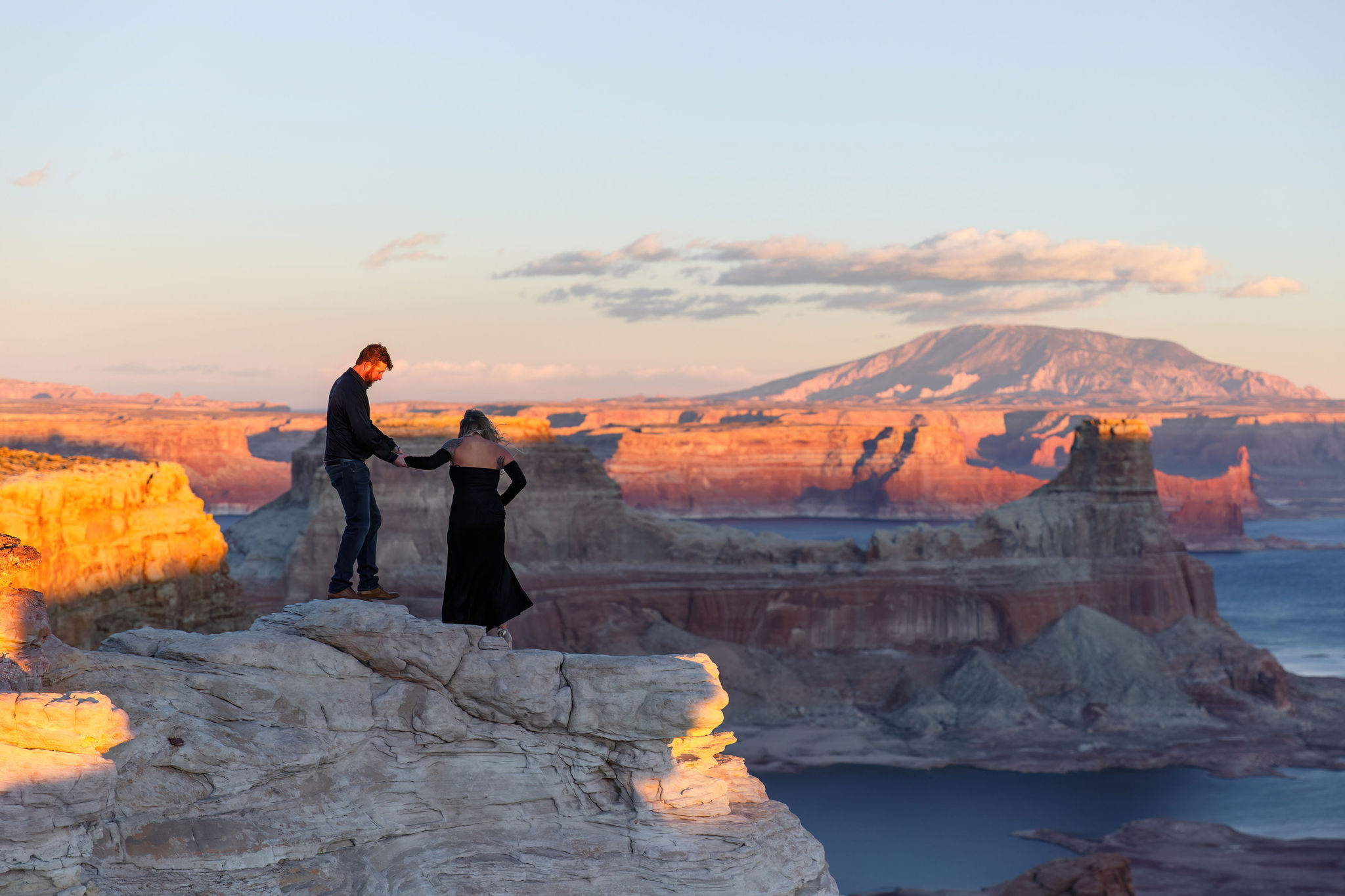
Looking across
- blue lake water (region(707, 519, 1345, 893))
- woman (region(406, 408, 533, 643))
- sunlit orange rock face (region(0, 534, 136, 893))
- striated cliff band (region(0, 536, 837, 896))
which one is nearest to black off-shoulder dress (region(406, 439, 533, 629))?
woman (region(406, 408, 533, 643))

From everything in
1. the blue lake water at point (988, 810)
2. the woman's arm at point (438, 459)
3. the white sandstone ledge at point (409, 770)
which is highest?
the woman's arm at point (438, 459)

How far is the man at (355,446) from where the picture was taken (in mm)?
16672

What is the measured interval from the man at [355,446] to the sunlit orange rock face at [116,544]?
36.9ft

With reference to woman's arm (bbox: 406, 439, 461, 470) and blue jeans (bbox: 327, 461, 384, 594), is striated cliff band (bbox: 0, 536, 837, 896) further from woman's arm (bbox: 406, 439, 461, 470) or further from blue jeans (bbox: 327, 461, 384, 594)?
woman's arm (bbox: 406, 439, 461, 470)

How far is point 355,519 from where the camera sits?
17.3 metres

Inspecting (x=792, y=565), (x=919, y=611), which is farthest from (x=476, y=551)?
(x=919, y=611)

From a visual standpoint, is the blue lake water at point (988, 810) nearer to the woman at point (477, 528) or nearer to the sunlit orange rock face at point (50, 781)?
the woman at point (477, 528)

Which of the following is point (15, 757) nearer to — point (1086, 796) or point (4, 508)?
point (4, 508)

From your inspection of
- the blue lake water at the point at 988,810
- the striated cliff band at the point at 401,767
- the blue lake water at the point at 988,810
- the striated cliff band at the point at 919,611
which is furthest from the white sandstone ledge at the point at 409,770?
the striated cliff band at the point at 919,611

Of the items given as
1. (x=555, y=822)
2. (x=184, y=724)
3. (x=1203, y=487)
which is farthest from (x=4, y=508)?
(x=1203, y=487)

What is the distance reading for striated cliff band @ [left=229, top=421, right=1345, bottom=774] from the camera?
7244cm

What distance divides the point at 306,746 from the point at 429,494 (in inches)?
2385

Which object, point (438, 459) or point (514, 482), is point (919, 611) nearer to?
point (514, 482)

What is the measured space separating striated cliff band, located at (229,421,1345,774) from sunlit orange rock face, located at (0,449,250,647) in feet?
117
